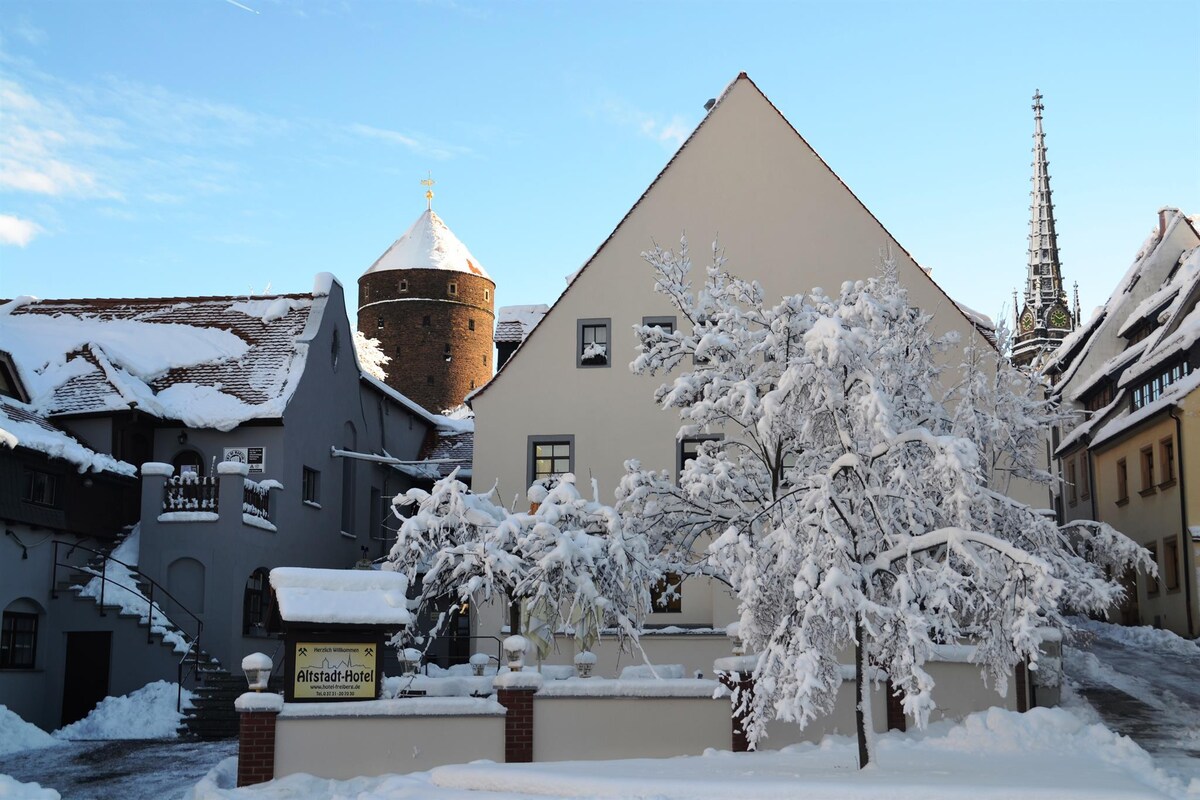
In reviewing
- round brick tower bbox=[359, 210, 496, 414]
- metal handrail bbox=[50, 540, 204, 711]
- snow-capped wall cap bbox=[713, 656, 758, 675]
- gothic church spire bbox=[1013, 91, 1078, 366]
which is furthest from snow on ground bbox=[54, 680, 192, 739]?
gothic church spire bbox=[1013, 91, 1078, 366]

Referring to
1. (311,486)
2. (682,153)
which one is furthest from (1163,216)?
(311,486)

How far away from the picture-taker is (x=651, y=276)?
30.2m

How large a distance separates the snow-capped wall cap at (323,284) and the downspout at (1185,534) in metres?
21.7

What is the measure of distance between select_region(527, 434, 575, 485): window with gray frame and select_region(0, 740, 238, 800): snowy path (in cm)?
947

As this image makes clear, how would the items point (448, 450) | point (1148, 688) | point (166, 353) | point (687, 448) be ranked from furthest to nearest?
point (448, 450) → point (166, 353) → point (687, 448) → point (1148, 688)

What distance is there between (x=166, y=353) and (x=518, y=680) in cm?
1925

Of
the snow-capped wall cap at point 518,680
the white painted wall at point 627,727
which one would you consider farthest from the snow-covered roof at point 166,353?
the white painted wall at point 627,727

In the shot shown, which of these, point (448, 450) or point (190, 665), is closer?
point (190, 665)

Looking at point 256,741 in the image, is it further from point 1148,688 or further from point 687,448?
point 1148,688

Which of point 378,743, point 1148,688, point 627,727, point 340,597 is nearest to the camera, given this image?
point 378,743

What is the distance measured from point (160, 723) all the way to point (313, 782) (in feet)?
29.9

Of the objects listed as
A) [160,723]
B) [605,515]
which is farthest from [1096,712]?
[160,723]

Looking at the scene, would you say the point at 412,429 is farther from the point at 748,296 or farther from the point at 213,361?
the point at 748,296

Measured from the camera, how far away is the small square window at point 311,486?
33844 mm
